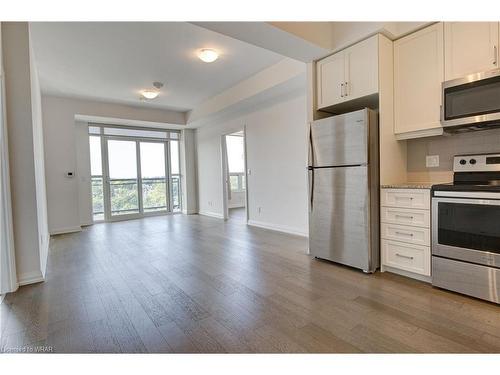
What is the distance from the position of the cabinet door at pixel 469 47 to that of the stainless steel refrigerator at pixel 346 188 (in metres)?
0.74

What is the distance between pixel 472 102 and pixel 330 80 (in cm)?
134

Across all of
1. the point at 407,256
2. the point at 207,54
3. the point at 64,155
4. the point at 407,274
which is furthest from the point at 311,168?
the point at 64,155

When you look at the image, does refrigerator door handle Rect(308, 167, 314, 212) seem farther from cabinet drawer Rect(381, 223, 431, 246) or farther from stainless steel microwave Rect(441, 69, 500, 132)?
stainless steel microwave Rect(441, 69, 500, 132)

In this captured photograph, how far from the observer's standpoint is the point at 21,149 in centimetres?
260

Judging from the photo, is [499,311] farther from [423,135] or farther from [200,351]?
[200,351]

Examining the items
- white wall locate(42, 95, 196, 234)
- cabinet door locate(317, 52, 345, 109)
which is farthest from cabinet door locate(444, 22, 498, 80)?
white wall locate(42, 95, 196, 234)

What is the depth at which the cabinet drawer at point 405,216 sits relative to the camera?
7.86 ft

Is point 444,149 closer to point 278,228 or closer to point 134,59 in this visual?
point 278,228

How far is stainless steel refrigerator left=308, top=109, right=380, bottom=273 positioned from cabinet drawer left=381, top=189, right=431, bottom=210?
0.34 ft

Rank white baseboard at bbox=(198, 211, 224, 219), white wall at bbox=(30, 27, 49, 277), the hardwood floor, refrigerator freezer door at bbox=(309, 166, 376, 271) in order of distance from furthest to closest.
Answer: white baseboard at bbox=(198, 211, 224, 219) → white wall at bbox=(30, 27, 49, 277) → refrigerator freezer door at bbox=(309, 166, 376, 271) → the hardwood floor

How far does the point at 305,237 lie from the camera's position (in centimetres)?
429

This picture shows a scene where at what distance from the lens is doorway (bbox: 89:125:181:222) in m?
6.34

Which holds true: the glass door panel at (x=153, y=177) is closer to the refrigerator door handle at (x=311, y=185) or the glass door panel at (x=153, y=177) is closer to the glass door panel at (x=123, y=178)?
the glass door panel at (x=123, y=178)
